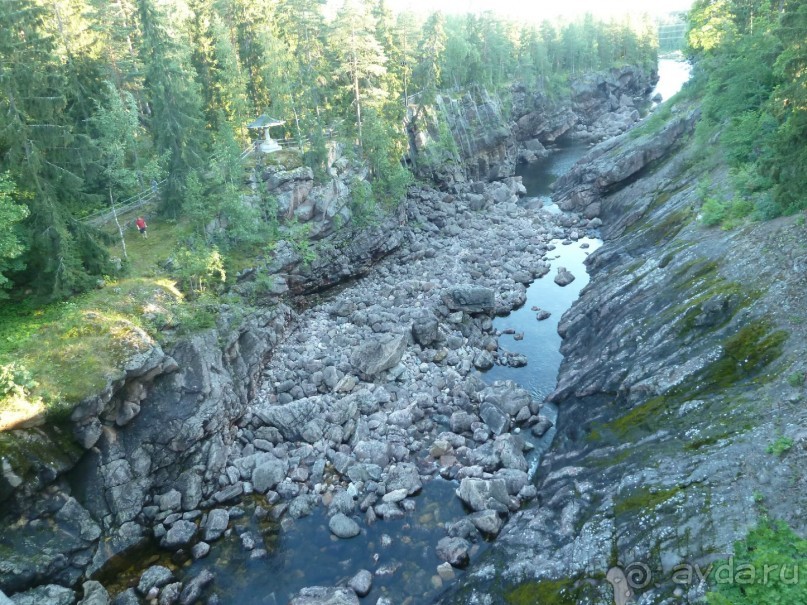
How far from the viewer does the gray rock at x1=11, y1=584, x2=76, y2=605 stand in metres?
17.2

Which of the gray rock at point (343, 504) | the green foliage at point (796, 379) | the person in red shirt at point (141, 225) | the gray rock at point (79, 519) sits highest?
the person in red shirt at point (141, 225)

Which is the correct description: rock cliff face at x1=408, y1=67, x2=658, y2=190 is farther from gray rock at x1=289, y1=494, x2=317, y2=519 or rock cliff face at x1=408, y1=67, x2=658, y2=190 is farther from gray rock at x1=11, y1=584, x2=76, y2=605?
gray rock at x1=11, y1=584, x2=76, y2=605

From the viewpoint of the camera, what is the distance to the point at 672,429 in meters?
18.3

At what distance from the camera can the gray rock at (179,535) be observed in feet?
68.3

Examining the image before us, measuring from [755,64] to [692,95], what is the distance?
987 inches

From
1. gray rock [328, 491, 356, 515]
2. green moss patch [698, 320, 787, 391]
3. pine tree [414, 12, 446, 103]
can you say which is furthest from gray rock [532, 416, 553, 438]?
pine tree [414, 12, 446, 103]

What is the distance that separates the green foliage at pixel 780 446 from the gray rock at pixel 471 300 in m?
23.6

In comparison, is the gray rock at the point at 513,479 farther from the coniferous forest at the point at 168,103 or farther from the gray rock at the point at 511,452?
the coniferous forest at the point at 168,103

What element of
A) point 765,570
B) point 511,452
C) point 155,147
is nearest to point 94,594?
point 511,452

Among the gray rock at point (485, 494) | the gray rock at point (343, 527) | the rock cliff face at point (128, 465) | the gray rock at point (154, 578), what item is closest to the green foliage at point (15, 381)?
the rock cliff face at point (128, 465)

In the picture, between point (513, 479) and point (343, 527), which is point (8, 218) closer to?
point (343, 527)

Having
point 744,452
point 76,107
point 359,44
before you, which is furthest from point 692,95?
point 76,107

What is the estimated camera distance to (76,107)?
35.5 metres

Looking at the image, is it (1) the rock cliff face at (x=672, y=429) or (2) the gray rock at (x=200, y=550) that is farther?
(2) the gray rock at (x=200, y=550)
